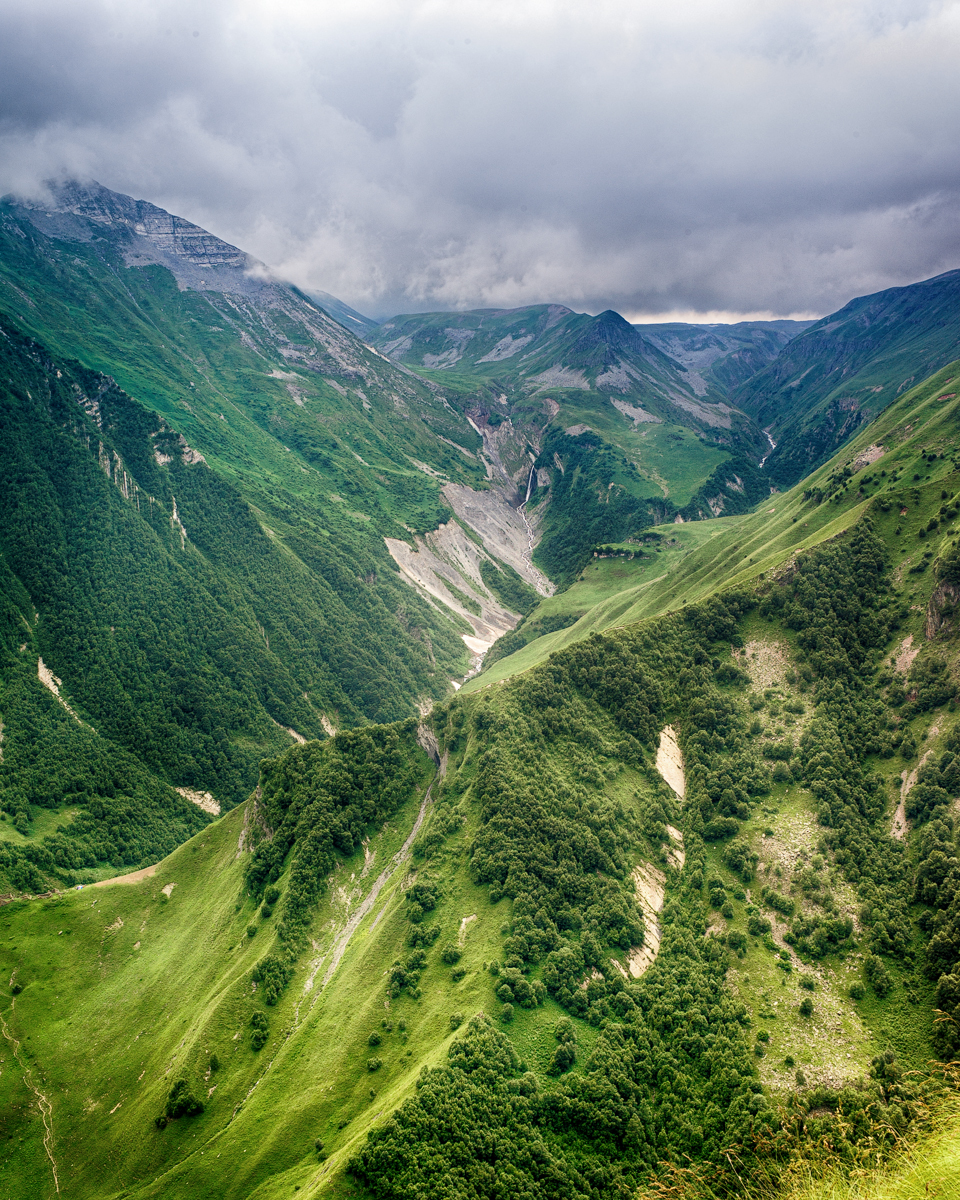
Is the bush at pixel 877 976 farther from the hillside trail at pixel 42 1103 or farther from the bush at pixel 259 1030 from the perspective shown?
the hillside trail at pixel 42 1103

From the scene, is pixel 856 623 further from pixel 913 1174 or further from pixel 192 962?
pixel 192 962

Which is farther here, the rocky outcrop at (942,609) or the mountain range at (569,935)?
the rocky outcrop at (942,609)

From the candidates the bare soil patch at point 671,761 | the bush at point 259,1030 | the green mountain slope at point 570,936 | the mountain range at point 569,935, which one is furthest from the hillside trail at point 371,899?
the bare soil patch at point 671,761

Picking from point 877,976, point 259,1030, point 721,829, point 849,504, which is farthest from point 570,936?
point 849,504

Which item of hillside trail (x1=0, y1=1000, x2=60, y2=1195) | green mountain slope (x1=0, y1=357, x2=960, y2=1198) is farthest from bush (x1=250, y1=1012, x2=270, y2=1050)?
hillside trail (x1=0, y1=1000, x2=60, y2=1195)

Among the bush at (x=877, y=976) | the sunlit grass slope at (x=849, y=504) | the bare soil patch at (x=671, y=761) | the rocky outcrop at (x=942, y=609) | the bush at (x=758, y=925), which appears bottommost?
the bush at (x=877, y=976)

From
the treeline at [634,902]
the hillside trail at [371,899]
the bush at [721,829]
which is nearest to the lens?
the treeline at [634,902]

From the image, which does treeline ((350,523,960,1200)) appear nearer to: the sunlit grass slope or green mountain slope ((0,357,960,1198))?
green mountain slope ((0,357,960,1198))

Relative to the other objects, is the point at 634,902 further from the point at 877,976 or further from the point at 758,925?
the point at 877,976
